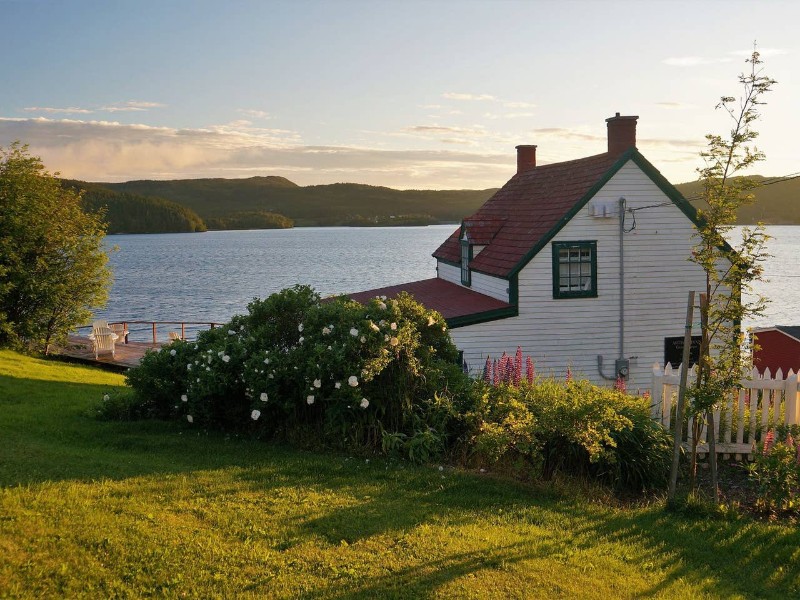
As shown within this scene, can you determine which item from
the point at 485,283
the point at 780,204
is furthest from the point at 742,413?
the point at 780,204

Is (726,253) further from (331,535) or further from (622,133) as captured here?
(622,133)

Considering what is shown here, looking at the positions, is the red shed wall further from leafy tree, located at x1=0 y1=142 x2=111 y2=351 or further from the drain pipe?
leafy tree, located at x1=0 y1=142 x2=111 y2=351

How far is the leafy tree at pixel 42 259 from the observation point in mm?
27219

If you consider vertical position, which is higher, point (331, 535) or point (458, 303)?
point (458, 303)

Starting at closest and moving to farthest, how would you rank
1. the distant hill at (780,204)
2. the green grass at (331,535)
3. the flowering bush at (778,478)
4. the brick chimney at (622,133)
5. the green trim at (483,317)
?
the green grass at (331,535) < the flowering bush at (778,478) < the green trim at (483,317) < the brick chimney at (622,133) < the distant hill at (780,204)

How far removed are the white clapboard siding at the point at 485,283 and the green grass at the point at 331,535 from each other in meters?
11.7

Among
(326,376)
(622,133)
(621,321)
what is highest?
(622,133)

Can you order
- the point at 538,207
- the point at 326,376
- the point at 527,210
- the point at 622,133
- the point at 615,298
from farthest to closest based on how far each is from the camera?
1. the point at 527,210
2. the point at 538,207
3. the point at 622,133
4. the point at 615,298
5. the point at 326,376

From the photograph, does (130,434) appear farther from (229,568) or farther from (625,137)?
(625,137)

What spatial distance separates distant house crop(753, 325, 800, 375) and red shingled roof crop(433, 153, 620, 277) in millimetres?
9215

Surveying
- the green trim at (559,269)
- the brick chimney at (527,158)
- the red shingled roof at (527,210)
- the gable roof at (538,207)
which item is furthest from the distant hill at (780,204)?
the green trim at (559,269)

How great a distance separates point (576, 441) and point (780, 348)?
63.3 feet

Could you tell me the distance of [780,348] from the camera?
1003 inches

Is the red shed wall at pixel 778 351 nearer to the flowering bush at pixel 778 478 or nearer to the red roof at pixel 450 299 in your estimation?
the red roof at pixel 450 299
